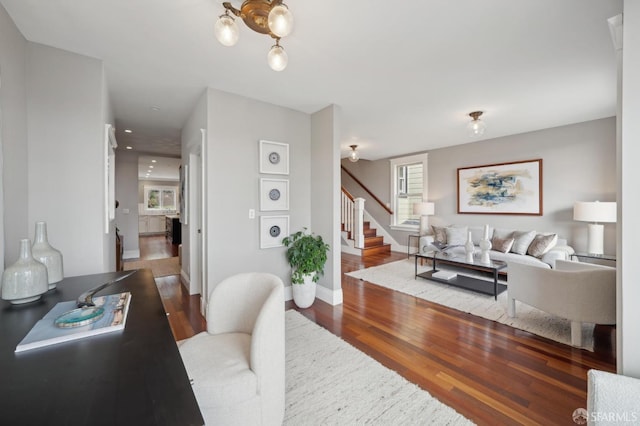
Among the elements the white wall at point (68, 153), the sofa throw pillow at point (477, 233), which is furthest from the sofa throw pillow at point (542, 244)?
the white wall at point (68, 153)

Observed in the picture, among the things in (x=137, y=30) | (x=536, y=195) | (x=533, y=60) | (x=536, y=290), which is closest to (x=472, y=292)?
(x=536, y=290)

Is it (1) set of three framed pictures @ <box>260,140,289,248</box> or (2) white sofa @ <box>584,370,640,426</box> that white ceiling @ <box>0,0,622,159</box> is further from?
(2) white sofa @ <box>584,370,640,426</box>

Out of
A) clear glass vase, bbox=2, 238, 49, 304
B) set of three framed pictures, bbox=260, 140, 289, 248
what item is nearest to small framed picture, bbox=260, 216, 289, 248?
set of three framed pictures, bbox=260, 140, 289, 248

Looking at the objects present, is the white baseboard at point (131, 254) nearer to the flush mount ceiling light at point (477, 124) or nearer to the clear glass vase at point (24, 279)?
the clear glass vase at point (24, 279)

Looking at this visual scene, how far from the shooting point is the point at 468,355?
2.09 metres

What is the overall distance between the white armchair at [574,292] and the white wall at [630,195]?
1277 mm

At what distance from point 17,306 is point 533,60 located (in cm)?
373

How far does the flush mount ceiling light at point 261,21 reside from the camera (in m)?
1.32

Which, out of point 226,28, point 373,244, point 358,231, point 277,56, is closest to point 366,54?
point 277,56

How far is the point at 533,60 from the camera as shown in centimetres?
224

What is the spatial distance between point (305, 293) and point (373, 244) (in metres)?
3.52

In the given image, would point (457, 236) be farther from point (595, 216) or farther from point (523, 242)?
point (595, 216)

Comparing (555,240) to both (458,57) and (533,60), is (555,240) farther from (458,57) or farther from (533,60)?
(458,57)

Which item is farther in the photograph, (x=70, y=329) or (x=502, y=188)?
(x=502, y=188)
